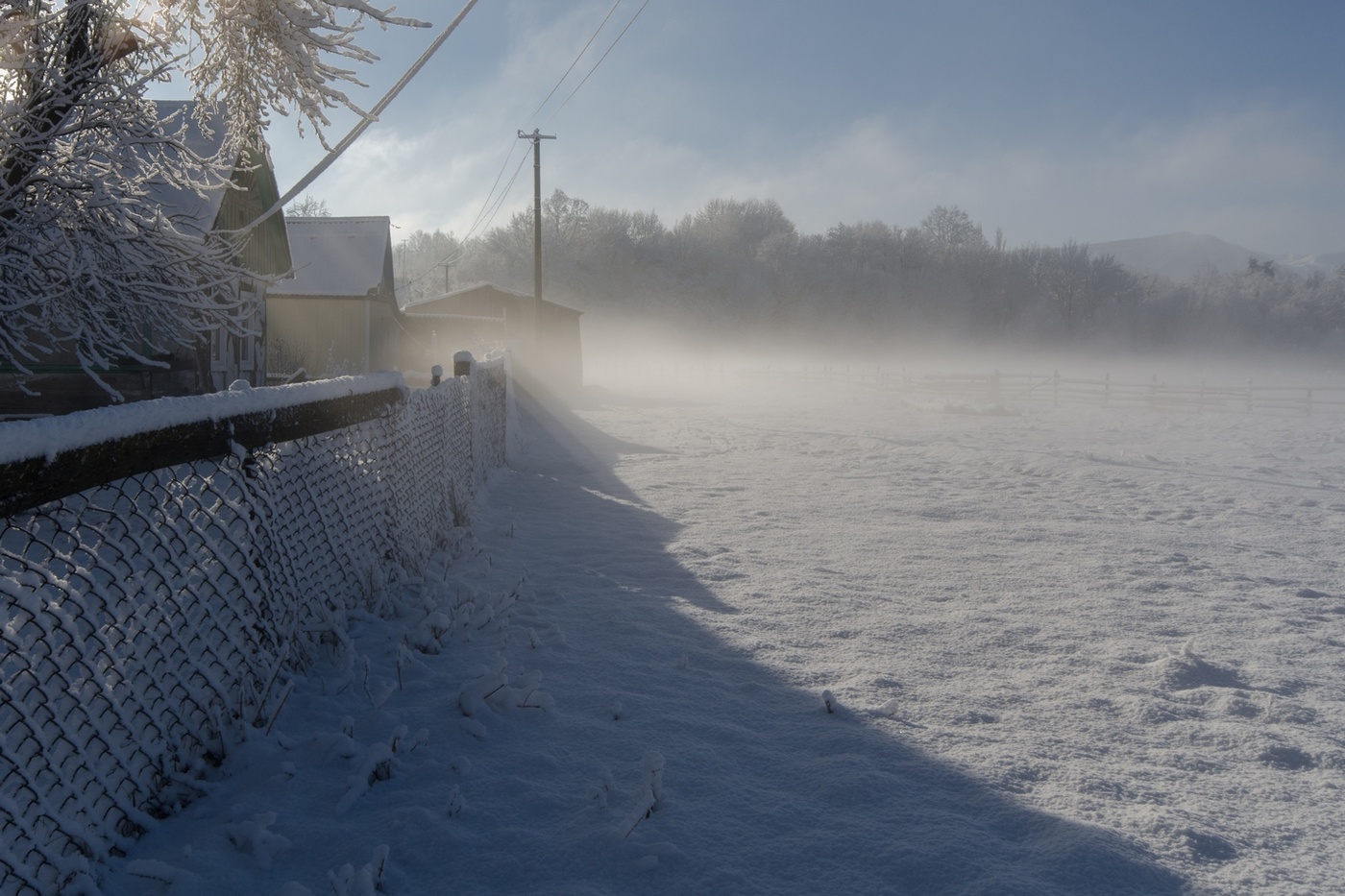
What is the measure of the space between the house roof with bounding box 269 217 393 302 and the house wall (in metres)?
0.39

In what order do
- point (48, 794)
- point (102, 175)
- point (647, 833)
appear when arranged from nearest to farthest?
point (48, 794)
point (647, 833)
point (102, 175)

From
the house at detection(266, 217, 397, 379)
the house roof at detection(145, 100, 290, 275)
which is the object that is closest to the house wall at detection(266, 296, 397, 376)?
the house at detection(266, 217, 397, 379)

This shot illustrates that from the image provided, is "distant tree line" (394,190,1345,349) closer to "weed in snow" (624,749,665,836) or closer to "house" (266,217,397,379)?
"house" (266,217,397,379)

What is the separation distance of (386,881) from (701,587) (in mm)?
3026

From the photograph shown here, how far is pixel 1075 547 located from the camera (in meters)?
6.00

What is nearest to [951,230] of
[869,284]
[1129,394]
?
[869,284]

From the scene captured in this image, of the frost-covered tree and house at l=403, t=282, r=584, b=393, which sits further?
house at l=403, t=282, r=584, b=393

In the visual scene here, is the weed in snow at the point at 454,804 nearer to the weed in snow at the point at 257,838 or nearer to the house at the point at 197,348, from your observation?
the weed in snow at the point at 257,838

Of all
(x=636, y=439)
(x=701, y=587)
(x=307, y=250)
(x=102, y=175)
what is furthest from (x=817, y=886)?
(x=307, y=250)

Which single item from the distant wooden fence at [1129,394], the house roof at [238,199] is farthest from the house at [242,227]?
the distant wooden fence at [1129,394]

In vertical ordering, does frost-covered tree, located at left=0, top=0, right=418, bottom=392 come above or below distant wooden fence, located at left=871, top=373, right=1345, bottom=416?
above

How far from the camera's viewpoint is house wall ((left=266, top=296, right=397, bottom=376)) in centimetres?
2362

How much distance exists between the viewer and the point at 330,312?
78.1 ft

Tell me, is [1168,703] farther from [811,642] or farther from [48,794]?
[48,794]
